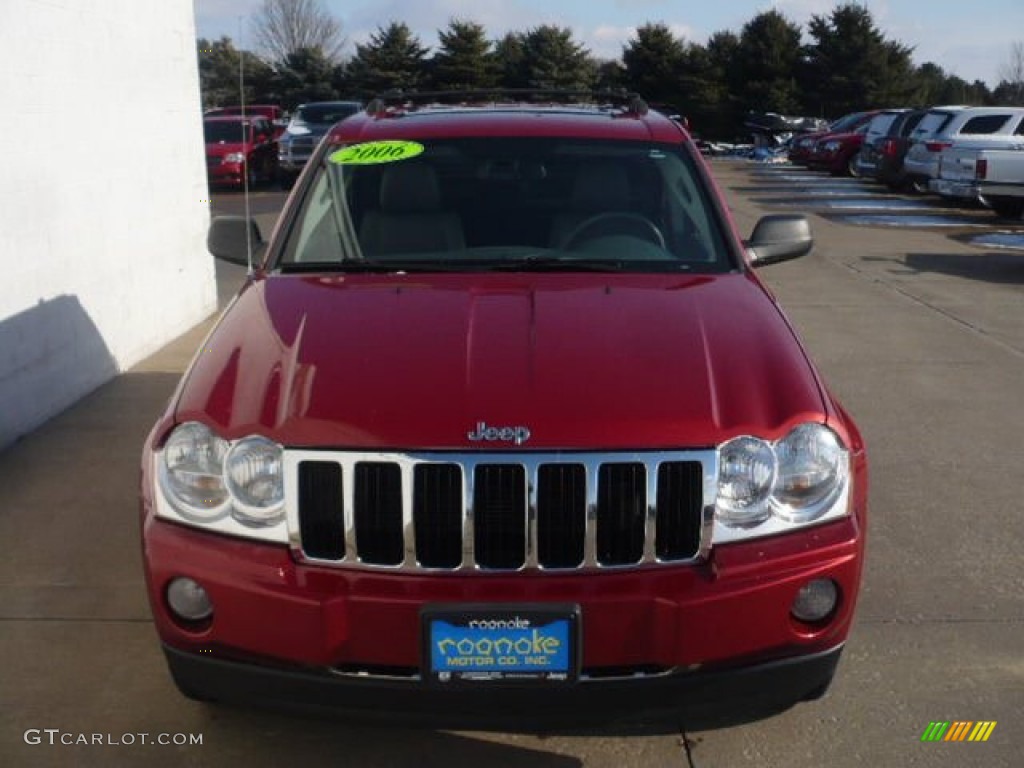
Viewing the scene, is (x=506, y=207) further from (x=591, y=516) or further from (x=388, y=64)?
(x=388, y=64)

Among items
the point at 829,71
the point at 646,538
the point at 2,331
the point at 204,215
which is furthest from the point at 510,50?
the point at 646,538

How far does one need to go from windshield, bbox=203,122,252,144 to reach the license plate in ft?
73.1

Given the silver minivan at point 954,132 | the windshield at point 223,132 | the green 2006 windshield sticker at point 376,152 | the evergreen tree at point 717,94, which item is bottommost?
the evergreen tree at point 717,94

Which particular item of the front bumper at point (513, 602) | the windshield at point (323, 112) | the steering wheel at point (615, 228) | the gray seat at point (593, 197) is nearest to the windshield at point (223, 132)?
the windshield at point (323, 112)

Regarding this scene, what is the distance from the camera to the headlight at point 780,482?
2957mm

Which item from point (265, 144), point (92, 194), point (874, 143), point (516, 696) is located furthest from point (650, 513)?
point (265, 144)

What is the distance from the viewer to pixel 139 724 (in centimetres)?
350

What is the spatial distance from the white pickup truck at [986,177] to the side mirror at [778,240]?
45.9 feet

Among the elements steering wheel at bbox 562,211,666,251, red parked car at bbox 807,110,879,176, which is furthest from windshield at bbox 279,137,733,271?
red parked car at bbox 807,110,879,176

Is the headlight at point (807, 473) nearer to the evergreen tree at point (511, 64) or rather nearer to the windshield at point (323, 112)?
the windshield at point (323, 112)

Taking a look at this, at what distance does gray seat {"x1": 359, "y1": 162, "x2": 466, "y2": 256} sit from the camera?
441cm

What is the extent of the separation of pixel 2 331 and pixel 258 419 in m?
3.62

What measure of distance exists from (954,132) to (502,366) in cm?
1918

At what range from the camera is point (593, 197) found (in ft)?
15.0
